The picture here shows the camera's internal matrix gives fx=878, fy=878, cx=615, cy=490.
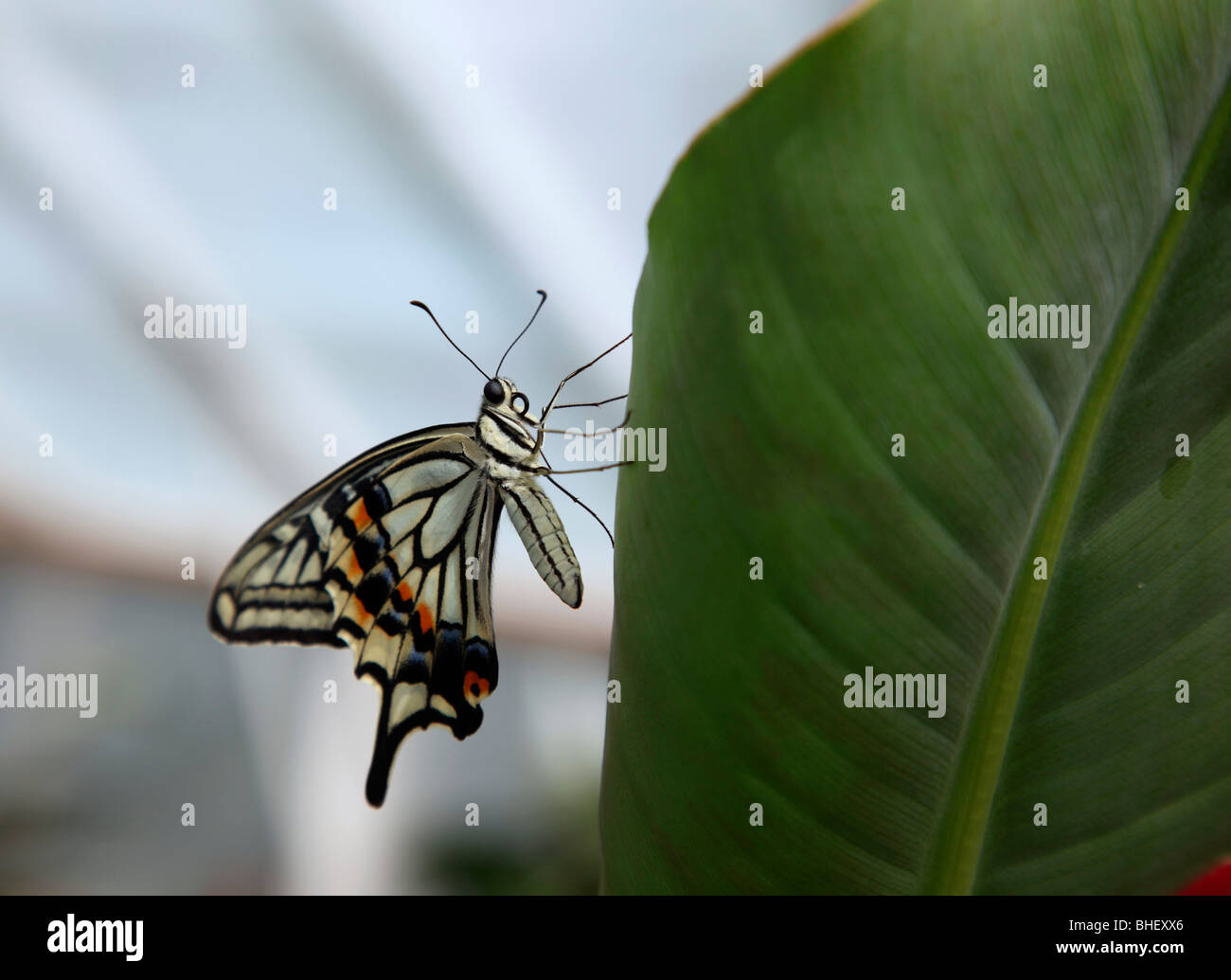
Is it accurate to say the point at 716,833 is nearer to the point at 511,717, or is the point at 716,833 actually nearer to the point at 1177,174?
the point at 1177,174

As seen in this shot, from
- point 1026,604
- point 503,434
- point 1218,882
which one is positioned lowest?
point 1218,882

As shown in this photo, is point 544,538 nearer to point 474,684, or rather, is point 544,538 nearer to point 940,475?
point 474,684

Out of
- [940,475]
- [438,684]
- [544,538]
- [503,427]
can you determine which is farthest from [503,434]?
[940,475]

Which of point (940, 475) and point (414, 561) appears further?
point (414, 561)

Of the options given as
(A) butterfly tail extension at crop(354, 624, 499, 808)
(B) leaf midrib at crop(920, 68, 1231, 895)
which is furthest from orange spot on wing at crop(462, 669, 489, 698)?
(B) leaf midrib at crop(920, 68, 1231, 895)

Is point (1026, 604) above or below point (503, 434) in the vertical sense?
below

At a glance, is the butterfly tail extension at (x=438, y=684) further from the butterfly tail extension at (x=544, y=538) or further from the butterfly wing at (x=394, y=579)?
the butterfly tail extension at (x=544, y=538)
